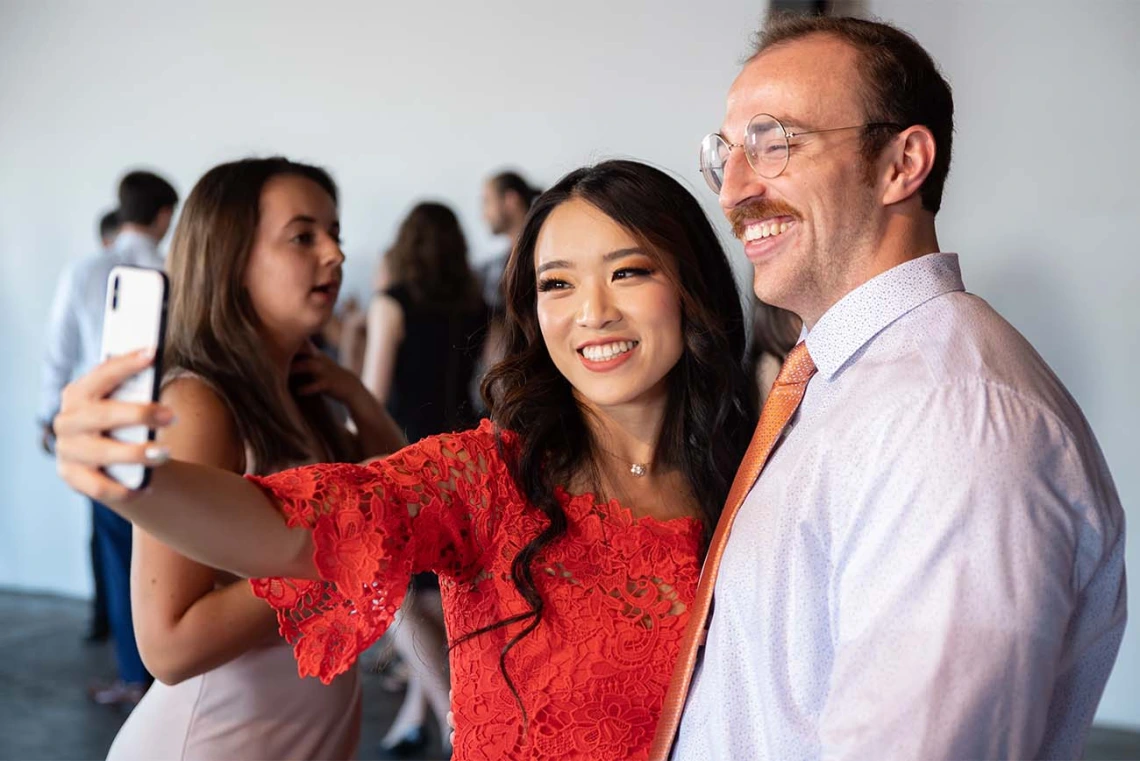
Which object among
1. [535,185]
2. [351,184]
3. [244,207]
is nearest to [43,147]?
[351,184]

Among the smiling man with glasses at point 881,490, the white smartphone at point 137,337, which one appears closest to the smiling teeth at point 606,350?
the smiling man with glasses at point 881,490

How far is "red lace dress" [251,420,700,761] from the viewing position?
1.36 meters

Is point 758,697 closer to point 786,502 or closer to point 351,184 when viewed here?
point 786,502

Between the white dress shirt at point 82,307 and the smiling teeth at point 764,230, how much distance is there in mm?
3465

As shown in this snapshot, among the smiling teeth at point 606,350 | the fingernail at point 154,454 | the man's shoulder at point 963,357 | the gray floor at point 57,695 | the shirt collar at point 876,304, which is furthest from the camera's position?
the gray floor at point 57,695

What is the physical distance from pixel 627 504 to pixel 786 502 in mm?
522

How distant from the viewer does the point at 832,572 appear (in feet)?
3.57

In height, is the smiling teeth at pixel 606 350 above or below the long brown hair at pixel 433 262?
above

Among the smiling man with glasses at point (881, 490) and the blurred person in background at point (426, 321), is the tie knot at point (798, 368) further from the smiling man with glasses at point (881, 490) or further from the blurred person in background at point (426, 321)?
the blurred person in background at point (426, 321)

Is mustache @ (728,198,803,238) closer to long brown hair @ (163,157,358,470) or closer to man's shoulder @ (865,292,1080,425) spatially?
man's shoulder @ (865,292,1080,425)

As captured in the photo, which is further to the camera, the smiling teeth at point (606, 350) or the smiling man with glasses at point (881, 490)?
the smiling teeth at point (606, 350)

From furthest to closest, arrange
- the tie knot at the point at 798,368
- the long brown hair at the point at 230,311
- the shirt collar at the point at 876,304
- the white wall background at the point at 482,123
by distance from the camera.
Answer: the white wall background at the point at 482,123, the long brown hair at the point at 230,311, the tie knot at the point at 798,368, the shirt collar at the point at 876,304

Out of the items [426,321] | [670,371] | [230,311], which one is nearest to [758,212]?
[670,371]

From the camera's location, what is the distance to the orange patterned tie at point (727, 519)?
4.17ft
